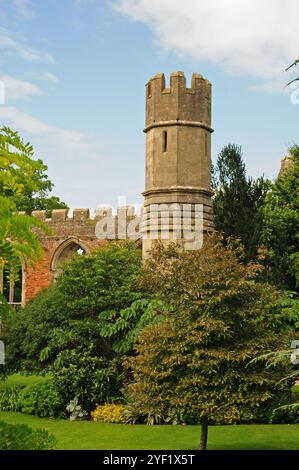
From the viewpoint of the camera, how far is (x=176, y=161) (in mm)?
15703

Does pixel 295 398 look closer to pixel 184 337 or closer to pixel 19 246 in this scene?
pixel 184 337

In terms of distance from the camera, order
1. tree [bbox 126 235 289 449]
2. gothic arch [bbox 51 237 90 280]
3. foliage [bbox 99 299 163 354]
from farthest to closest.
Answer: gothic arch [bbox 51 237 90 280] → foliage [bbox 99 299 163 354] → tree [bbox 126 235 289 449]

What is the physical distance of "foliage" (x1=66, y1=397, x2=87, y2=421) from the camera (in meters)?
14.2

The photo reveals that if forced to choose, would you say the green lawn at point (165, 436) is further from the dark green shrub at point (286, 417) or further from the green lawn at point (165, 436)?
the dark green shrub at point (286, 417)

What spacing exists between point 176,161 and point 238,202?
7.13ft

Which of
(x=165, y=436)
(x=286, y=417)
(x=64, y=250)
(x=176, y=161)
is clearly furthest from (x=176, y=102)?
(x=64, y=250)

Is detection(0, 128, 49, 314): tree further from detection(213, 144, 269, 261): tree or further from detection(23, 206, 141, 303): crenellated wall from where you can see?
detection(23, 206, 141, 303): crenellated wall

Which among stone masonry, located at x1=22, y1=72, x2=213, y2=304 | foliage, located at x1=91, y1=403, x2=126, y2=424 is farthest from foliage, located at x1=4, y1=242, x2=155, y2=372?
foliage, located at x1=91, y1=403, x2=126, y2=424

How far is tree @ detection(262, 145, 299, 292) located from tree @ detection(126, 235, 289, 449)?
6468 millimetres

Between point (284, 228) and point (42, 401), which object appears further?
point (284, 228)

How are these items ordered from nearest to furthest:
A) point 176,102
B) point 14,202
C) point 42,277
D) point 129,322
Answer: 1. point 14,202
2. point 129,322
3. point 176,102
4. point 42,277

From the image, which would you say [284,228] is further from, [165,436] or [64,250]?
[64,250]
